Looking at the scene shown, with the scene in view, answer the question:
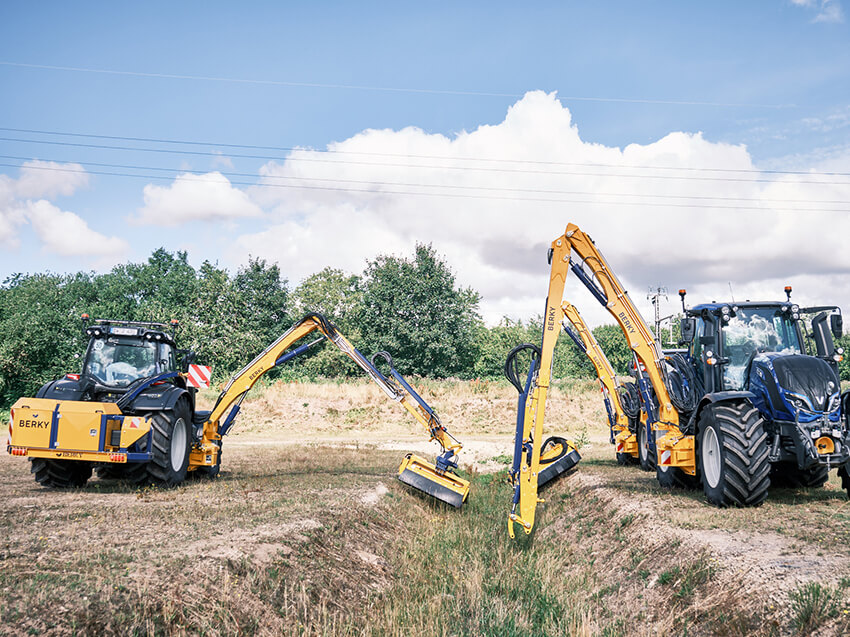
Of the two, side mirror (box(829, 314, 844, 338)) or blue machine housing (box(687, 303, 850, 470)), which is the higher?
side mirror (box(829, 314, 844, 338))

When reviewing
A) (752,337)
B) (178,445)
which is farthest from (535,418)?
(178,445)

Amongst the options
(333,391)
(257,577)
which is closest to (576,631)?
(257,577)

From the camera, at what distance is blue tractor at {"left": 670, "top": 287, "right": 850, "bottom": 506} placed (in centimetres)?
914

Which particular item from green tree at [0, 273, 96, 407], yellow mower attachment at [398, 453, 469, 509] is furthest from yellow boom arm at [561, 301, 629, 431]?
green tree at [0, 273, 96, 407]

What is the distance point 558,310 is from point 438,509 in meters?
5.28

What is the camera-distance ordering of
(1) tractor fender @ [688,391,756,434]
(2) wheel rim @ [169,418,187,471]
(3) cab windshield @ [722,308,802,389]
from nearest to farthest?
(1) tractor fender @ [688,391,756,434] → (3) cab windshield @ [722,308,802,389] → (2) wheel rim @ [169,418,187,471]

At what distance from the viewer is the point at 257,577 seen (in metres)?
6.98

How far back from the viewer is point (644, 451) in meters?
15.4

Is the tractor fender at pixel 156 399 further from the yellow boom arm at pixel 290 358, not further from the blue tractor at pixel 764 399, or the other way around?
the blue tractor at pixel 764 399

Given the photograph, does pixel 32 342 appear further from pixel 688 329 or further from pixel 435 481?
pixel 688 329

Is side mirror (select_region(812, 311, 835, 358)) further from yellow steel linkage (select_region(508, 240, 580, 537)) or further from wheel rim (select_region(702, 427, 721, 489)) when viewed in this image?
yellow steel linkage (select_region(508, 240, 580, 537))

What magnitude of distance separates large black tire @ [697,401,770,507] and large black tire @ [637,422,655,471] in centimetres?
517

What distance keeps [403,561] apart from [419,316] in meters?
43.5

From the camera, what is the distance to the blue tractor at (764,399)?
9141 mm
